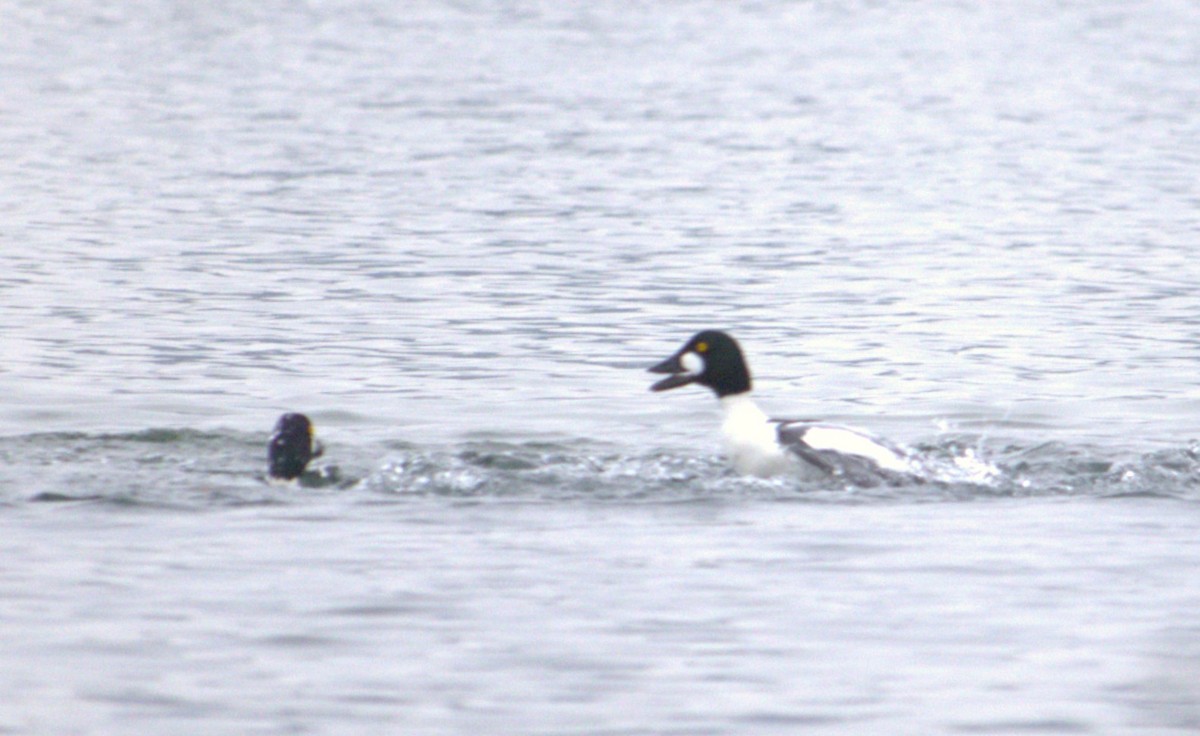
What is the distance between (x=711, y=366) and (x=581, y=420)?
1781 mm

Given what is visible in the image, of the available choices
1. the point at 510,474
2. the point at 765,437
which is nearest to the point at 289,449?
the point at 510,474

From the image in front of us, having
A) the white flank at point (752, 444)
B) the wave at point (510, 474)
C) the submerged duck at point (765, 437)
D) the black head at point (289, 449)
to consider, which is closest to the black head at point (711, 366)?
the submerged duck at point (765, 437)

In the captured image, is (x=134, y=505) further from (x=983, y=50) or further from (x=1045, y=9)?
(x=1045, y=9)

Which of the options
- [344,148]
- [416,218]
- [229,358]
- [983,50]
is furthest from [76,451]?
[983,50]

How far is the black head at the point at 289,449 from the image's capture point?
1198cm

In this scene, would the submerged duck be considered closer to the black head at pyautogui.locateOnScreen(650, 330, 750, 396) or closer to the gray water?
the black head at pyautogui.locateOnScreen(650, 330, 750, 396)

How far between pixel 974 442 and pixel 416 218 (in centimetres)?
1223

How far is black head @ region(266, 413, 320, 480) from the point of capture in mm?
11977

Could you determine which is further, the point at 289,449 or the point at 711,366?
the point at 711,366

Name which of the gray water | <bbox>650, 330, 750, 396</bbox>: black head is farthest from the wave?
<bbox>650, 330, 750, 396</bbox>: black head

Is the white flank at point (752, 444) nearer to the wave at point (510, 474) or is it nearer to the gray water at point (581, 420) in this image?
the wave at point (510, 474)

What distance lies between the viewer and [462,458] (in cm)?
1264

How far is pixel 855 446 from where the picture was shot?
39.9 ft

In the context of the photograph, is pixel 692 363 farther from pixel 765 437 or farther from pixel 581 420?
pixel 581 420
